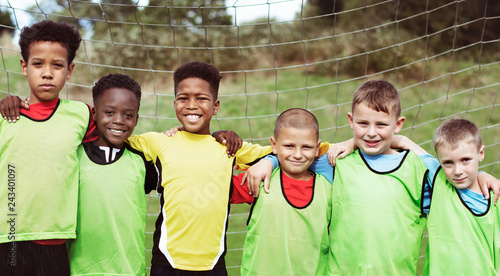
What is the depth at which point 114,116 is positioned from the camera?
207cm

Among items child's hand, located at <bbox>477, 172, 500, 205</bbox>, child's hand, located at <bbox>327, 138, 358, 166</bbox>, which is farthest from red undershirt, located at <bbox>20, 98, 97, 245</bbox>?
child's hand, located at <bbox>477, 172, 500, 205</bbox>

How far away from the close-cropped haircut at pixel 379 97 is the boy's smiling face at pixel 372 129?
0.02m

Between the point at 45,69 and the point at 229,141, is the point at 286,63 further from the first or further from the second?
the point at 45,69

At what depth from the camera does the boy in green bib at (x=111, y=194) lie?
201 centimetres

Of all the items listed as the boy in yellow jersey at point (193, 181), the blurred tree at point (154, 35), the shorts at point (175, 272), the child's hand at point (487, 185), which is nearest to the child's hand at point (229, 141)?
the boy in yellow jersey at point (193, 181)

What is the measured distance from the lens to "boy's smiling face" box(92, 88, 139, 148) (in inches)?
81.1

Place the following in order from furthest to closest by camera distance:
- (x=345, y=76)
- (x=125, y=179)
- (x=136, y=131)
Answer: (x=345, y=76)
(x=136, y=131)
(x=125, y=179)

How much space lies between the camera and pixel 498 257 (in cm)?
199

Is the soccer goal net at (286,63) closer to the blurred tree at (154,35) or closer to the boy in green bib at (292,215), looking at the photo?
the blurred tree at (154,35)

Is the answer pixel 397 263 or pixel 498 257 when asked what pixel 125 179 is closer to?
pixel 397 263

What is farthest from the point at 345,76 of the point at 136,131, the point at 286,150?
the point at 286,150

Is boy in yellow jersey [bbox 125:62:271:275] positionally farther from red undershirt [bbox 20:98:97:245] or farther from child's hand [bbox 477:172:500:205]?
child's hand [bbox 477:172:500:205]

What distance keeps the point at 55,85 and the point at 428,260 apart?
169 centimetres

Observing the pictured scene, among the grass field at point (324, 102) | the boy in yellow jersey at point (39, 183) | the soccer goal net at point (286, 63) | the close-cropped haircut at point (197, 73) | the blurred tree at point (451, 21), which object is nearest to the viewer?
the boy in yellow jersey at point (39, 183)
